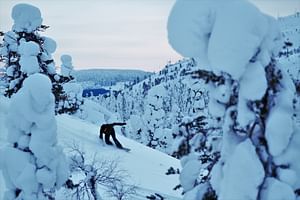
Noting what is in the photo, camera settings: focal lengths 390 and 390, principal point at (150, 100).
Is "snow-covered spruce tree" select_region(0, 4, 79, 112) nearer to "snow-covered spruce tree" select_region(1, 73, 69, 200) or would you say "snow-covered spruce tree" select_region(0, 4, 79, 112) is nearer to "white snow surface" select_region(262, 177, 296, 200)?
"snow-covered spruce tree" select_region(1, 73, 69, 200)

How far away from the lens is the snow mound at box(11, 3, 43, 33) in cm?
1631

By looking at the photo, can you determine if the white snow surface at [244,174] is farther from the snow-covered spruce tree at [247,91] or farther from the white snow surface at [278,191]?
the white snow surface at [278,191]

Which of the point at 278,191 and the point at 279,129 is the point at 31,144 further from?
the point at 279,129

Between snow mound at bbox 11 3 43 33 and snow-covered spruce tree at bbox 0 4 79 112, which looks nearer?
snow-covered spruce tree at bbox 0 4 79 112

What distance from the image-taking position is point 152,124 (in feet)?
127

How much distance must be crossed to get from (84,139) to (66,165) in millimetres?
12340

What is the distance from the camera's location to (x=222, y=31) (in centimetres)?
611

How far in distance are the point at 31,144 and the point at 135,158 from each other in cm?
1238

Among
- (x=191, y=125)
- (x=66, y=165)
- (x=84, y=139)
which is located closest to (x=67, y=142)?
(x=84, y=139)

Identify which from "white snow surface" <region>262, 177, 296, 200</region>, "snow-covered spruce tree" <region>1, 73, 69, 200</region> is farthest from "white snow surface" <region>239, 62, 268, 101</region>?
"snow-covered spruce tree" <region>1, 73, 69, 200</region>

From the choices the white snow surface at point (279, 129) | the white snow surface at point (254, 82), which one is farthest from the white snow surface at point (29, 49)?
the white snow surface at point (279, 129)

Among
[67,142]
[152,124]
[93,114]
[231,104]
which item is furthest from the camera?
[93,114]

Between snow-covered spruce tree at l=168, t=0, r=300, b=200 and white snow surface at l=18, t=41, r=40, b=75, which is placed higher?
white snow surface at l=18, t=41, r=40, b=75

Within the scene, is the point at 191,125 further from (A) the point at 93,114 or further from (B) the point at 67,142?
(A) the point at 93,114
